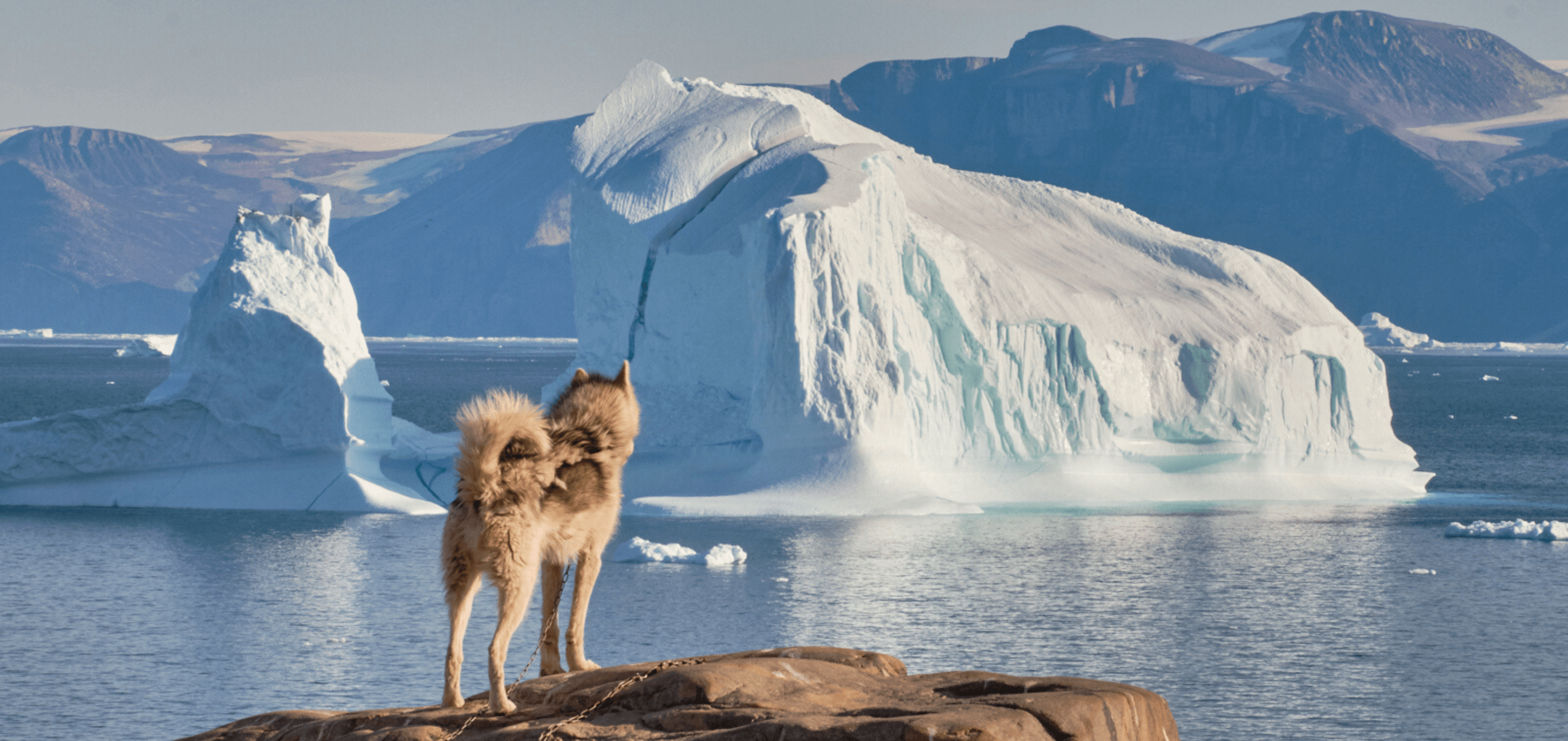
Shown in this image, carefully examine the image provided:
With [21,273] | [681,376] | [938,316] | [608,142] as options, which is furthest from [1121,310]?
[21,273]

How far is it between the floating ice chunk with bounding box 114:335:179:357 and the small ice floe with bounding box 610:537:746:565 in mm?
64906

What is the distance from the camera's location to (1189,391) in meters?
26.5

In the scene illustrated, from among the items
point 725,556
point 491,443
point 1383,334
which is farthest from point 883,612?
point 1383,334

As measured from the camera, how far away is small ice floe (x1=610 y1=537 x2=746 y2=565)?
64.8 ft

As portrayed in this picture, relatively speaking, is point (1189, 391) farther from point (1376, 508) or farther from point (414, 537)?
point (414, 537)

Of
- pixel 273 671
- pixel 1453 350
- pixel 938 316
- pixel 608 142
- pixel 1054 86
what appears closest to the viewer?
pixel 273 671

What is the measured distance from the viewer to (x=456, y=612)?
208 inches

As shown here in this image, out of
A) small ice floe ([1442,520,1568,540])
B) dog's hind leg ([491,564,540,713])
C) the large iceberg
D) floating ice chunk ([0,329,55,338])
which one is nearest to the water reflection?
small ice floe ([1442,520,1568,540])

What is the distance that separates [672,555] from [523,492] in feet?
49.6

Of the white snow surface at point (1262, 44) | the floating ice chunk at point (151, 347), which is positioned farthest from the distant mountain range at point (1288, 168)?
the floating ice chunk at point (151, 347)

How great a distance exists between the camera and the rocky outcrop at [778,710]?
434 cm

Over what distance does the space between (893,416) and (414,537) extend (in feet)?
26.3

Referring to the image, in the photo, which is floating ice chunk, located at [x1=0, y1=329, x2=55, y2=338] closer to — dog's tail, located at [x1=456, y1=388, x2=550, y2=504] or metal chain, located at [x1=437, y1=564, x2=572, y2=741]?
metal chain, located at [x1=437, y1=564, x2=572, y2=741]

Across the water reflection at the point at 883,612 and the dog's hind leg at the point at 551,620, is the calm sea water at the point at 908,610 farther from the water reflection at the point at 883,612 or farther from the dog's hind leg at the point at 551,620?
the dog's hind leg at the point at 551,620
